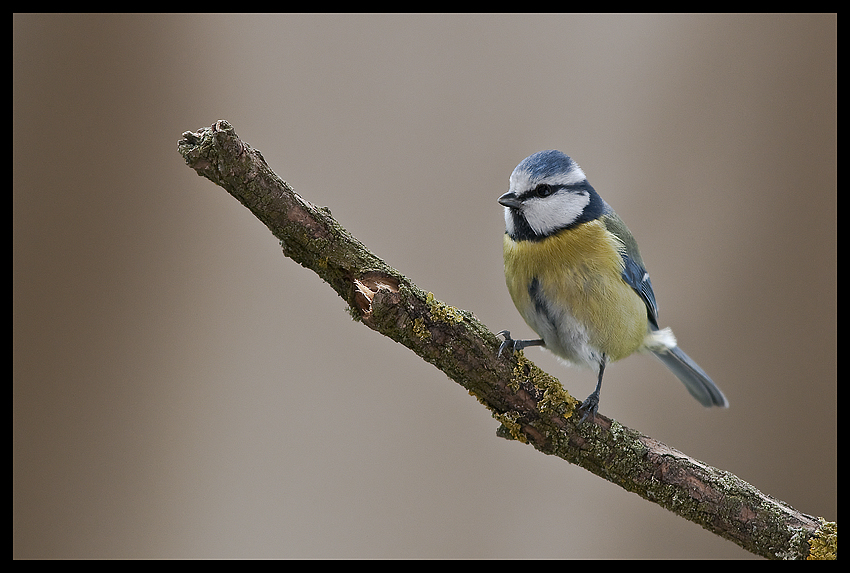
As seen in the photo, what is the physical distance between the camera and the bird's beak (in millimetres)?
1030

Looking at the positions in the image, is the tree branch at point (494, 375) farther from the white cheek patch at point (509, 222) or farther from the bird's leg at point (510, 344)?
the white cheek patch at point (509, 222)

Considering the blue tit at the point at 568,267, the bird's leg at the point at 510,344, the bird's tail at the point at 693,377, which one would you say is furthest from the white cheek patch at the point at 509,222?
the bird's tail at the point at 693,377

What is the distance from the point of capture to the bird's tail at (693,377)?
131cm

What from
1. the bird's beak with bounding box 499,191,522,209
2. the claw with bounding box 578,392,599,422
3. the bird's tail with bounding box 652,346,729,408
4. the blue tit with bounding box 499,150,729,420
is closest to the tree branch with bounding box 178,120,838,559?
the claw with bounding box 578,392,599,422

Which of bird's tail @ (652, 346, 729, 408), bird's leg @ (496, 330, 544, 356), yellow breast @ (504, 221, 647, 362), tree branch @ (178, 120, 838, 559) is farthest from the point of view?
bird's tail @ (652, 346, 729, 408)

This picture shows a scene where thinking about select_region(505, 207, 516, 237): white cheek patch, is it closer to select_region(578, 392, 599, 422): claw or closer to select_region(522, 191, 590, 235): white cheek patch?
select_region(522, 191, 590, 235): white cheek patch

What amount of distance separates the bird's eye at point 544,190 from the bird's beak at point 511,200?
3cm

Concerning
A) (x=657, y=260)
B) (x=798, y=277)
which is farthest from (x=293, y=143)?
(x=798, y=277)

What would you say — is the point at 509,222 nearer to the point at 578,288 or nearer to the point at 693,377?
the point at 578,288

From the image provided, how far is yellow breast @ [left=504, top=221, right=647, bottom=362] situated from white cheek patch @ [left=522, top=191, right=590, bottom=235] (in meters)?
0.02

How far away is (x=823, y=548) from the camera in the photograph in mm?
822

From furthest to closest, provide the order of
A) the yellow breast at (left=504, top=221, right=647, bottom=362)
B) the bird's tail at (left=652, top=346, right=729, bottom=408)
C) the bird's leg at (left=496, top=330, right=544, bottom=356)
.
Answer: the bird's tail at (left=652, top=346, right=729, bottom=408) → the yellow breast at (left=504, top=221, right=647, bottom=362) → the bird's leg at (left=496, top=330, right=544, bottom=356)

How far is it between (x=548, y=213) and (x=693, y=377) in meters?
0.56

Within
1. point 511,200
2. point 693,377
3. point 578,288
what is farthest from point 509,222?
point 693,377
